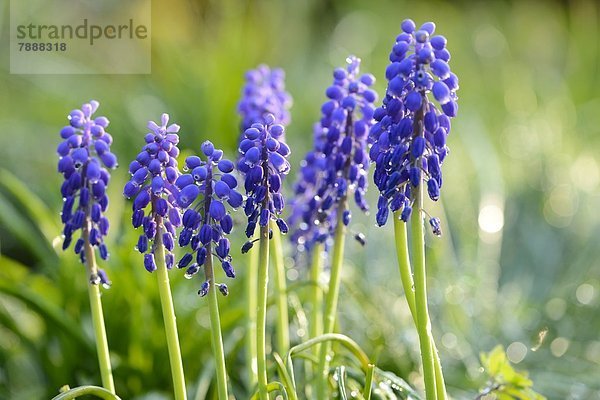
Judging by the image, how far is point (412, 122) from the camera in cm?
254

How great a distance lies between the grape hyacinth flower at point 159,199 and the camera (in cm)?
260

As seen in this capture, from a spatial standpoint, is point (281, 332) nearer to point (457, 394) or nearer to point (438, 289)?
point (457, 394)

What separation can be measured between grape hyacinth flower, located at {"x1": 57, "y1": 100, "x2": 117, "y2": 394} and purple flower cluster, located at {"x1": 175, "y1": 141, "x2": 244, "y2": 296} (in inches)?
14.9

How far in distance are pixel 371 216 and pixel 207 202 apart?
407 cm

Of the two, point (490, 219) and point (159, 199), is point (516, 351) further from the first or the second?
point (159, 199)

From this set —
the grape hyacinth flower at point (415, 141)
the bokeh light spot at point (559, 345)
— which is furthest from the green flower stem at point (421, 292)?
the bokeh light spot at point (559, 345)

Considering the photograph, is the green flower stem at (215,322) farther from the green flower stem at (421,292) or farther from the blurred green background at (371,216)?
the blurred green background at (371,216)

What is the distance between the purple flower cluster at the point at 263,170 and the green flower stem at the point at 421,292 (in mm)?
446

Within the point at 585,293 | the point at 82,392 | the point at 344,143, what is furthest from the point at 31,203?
the point at 585,293

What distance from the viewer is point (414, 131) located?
256 cm

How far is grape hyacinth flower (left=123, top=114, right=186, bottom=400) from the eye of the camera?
260cm

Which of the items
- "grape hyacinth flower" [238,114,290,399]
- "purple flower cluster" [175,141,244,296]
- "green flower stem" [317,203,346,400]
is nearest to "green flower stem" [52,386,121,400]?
"purple flower cluster" [175,141,244,296]

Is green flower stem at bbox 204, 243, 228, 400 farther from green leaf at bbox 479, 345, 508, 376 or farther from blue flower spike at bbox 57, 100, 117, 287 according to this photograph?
green leaf at bbox 479, 345, 508, 376

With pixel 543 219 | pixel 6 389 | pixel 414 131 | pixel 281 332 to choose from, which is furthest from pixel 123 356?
pixel 543 219
